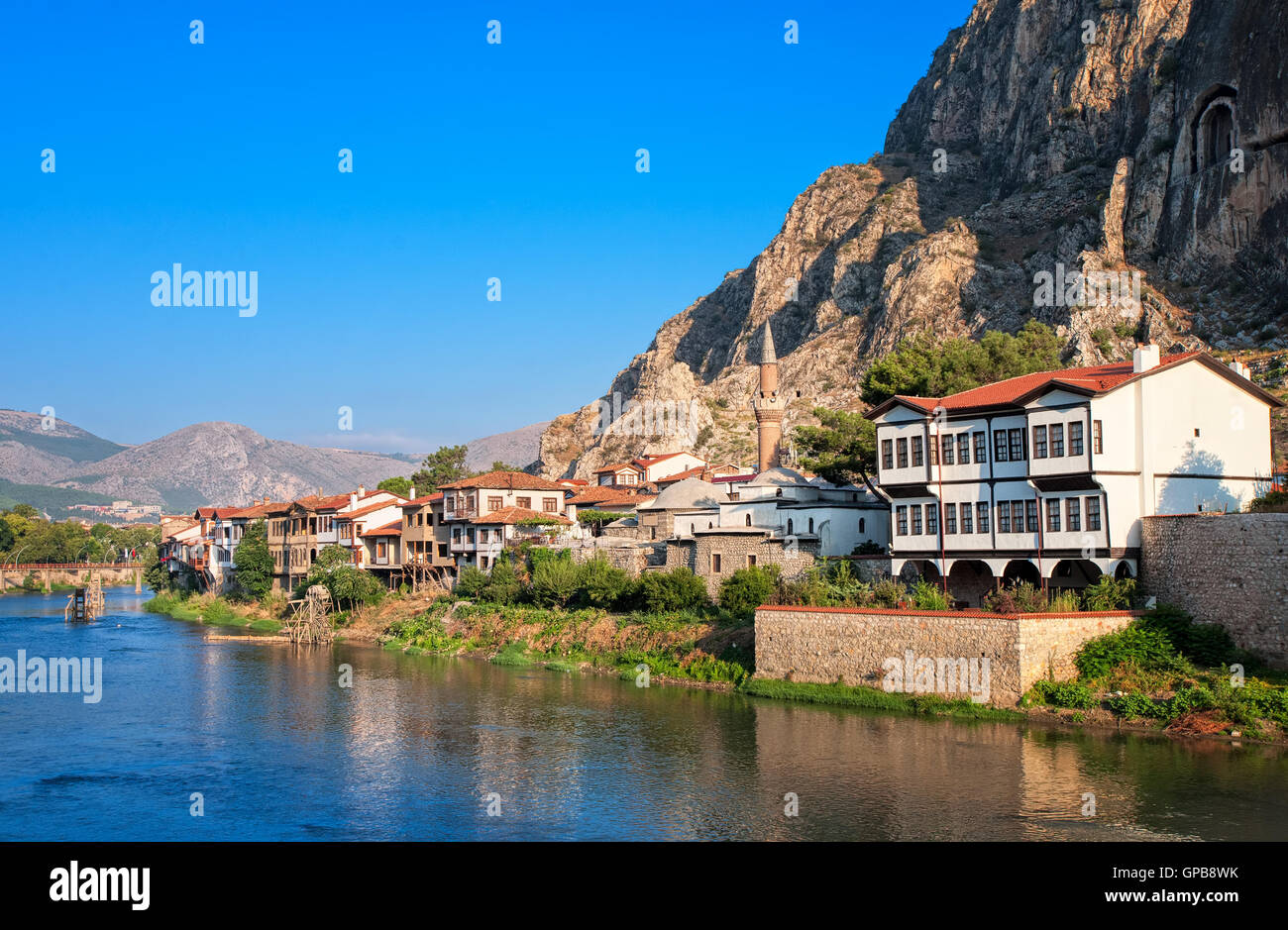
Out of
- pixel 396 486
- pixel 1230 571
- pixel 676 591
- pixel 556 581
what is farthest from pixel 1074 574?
pixel 396 486

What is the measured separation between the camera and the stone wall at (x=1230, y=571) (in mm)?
32594

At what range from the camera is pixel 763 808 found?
26516mm

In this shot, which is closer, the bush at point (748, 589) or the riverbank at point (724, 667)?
the riverbank at point (724, 667)

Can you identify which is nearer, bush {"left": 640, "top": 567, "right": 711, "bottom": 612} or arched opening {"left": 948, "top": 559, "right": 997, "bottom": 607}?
arched opening {"left": 948, "top": 559, "right": 997, "bottom": 607}

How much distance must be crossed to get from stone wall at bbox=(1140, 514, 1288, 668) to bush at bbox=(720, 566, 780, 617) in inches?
631

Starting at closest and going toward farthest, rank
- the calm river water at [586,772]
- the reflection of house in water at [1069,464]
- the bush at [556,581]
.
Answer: the calm river water at [586,772], the reflection of house in water at [1069,464], the bush at [556,581]

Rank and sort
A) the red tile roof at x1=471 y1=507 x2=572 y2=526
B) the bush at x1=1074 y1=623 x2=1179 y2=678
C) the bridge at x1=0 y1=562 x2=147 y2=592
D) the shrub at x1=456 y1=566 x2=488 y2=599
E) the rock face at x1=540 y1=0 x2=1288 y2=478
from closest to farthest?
the bush at x1=1074 y1=623 x2=1179 y2=678 → the shrub at x1=456 y1=566 x2=488 y2=599 → the red tile roof at x1=471 y1=507 x2=572 y2=526 → the rock face at x1=540 y1=0 x2=1288 y2=478 → the bridge at x1=0 y1=562 x2=147 y2=592

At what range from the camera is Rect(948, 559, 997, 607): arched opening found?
142 ft

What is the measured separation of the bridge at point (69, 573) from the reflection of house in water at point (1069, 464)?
120884mm

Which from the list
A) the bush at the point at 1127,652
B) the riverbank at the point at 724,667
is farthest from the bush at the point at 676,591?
the bush at the point at 1127,652

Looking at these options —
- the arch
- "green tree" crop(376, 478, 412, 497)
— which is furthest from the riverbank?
"green tree" crop(376, 478, 412, 497)

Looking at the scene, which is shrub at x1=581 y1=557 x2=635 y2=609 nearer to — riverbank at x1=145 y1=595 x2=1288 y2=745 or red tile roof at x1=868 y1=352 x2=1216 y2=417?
riverbank at x1=145 y1=595 x2=1288 y2=745

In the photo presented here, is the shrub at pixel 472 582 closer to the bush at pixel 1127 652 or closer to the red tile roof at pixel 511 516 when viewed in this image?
the red tile roof at pixel 511 516
